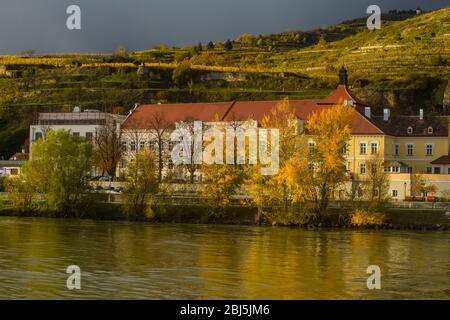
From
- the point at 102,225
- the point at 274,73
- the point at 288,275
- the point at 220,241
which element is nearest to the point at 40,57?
the point at 274,73

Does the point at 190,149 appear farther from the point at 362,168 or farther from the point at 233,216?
the point at 233,216

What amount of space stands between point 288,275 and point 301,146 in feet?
96.9

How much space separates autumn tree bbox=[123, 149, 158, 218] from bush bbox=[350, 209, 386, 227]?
16049 mm

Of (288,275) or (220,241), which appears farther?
(220,241)

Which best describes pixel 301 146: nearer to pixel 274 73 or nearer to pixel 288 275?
pixel 288 275

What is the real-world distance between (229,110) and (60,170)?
23.4 metres

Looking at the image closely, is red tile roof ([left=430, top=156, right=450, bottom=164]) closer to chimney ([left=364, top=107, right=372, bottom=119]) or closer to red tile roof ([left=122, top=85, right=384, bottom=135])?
red tile roof ([left=122, top=85, right=384, bottom=135])

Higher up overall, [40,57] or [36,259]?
[40,57]

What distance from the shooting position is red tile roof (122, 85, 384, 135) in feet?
265

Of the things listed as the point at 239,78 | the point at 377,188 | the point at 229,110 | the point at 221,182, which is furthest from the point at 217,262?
the point at 239,78

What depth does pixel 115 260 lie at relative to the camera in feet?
127

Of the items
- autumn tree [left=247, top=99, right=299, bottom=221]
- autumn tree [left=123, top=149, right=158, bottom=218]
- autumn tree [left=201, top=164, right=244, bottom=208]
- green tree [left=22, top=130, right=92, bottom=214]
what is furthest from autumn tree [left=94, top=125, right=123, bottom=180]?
autumn tree [left=247, top=99, right=299, bottom=221]

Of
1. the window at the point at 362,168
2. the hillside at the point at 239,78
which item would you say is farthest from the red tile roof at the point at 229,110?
the hillside at the point at 239,78

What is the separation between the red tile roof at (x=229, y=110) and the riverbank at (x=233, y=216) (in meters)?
17.3
